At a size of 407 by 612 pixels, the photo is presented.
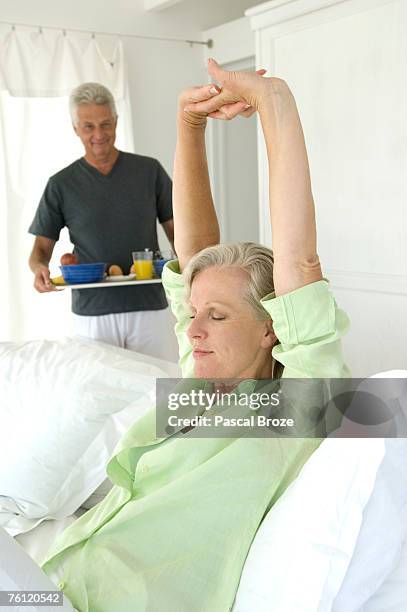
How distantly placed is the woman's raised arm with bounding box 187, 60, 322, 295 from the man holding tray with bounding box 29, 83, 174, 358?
Result: 2.03 metres

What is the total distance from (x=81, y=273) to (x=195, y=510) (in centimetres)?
191

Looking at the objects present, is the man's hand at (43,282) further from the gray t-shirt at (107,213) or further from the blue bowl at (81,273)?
the gray t-shirt at (107,213)

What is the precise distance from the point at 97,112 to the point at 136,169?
0.28 meters

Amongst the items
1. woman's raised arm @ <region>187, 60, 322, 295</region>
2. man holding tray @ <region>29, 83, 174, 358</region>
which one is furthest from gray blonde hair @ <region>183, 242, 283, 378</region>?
man holding tray @ <region>29, 83, 174, 358</region>

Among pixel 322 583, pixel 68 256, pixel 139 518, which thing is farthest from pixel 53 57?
pixel 322 583

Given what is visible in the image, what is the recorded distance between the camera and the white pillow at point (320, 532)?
3.31ft

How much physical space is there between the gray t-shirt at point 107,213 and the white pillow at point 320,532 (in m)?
2.19

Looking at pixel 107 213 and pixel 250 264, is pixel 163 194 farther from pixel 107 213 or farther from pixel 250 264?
pixel 250 264

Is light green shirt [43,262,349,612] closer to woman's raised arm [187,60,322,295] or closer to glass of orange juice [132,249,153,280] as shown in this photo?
woman's raised arm [187,60,322,295]

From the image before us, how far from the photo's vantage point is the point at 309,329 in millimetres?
1213

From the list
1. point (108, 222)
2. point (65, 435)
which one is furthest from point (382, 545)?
point (108, 222)

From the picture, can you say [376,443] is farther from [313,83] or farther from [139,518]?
[313,83]

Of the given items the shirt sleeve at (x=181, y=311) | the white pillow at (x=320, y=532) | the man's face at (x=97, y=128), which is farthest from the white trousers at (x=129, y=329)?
the white pillow at (x=320, y=532)

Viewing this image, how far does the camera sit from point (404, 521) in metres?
1.05
